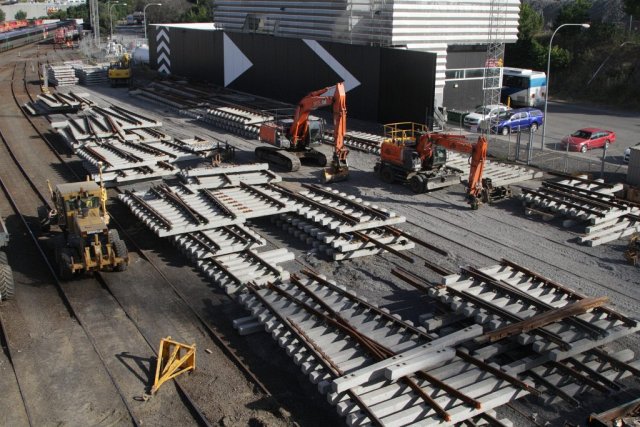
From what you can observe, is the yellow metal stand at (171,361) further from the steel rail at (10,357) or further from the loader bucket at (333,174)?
the loader bucket at (333,174)

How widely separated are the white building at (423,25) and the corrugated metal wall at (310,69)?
1.40 m

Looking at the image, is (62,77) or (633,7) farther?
(62,77)

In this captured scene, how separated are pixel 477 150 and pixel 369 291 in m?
7.98

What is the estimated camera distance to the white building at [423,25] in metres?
36.4

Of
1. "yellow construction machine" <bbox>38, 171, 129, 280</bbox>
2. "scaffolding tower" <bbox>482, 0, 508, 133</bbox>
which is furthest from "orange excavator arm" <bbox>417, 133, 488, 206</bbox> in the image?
"scaffolding tower" <bbox>482, 0, 508, 133</bbox>

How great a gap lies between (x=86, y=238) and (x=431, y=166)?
42.8 ft

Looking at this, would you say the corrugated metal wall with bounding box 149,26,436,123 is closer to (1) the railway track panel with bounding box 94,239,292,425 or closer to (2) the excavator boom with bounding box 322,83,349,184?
(2) the excavator boom with bounding box 322,83,349,184

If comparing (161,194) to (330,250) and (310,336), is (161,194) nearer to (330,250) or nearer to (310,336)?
(330,250)

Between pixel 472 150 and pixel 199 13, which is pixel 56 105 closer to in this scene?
pixel 472 150

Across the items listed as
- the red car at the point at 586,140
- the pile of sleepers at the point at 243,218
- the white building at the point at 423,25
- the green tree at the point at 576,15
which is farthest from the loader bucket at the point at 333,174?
the green tree at the point at 576,15

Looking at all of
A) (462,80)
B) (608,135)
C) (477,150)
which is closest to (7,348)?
(477,150)

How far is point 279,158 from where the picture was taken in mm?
27859

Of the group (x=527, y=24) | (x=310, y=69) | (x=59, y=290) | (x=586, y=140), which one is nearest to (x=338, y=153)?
(x=59, y=290)

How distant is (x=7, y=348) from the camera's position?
13.8 meters
